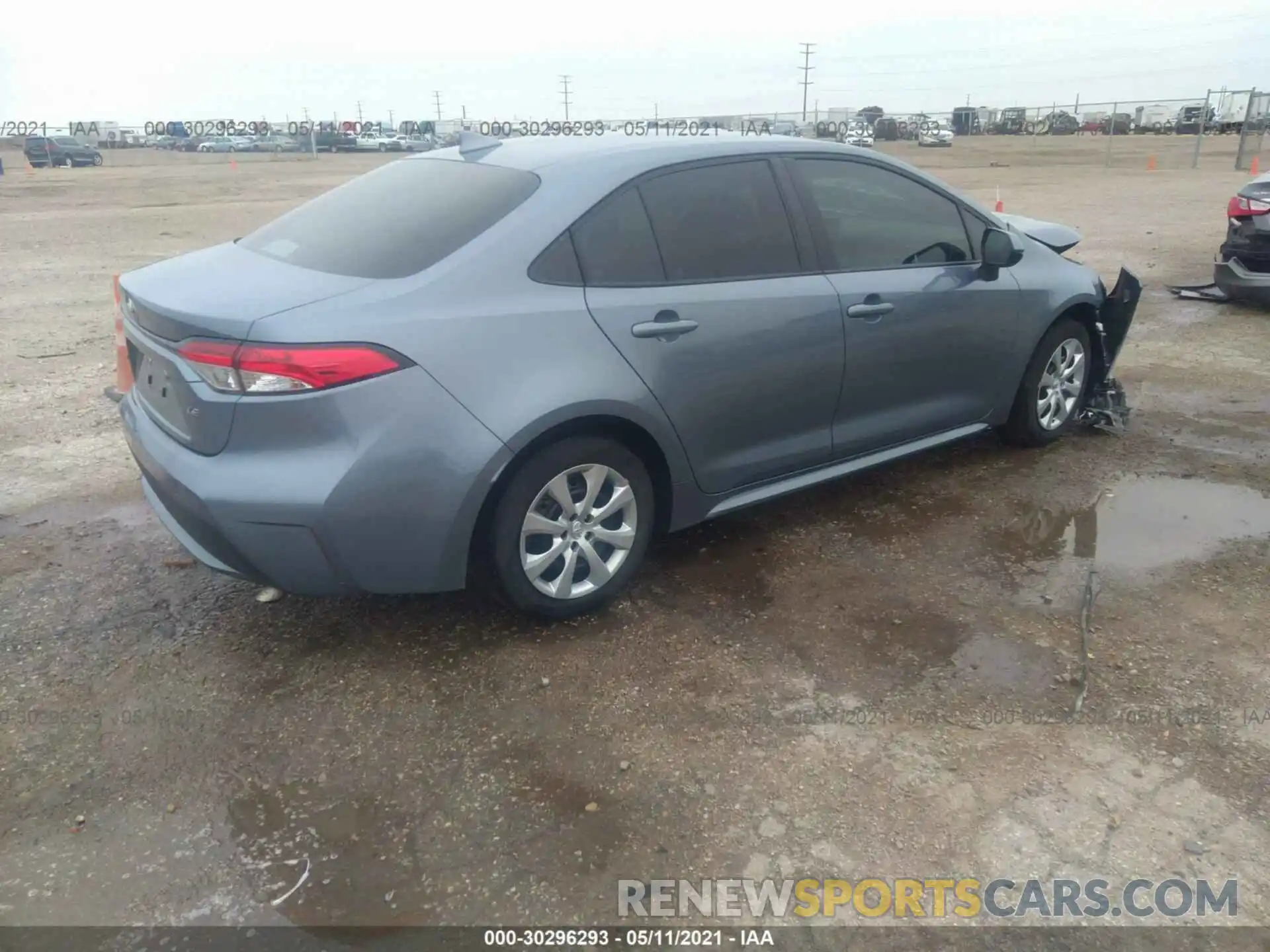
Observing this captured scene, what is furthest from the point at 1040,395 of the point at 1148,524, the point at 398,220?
the point at 398,220

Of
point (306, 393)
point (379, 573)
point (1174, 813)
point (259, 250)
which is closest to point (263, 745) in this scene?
point (379, 573)

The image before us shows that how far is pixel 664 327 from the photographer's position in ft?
11.6

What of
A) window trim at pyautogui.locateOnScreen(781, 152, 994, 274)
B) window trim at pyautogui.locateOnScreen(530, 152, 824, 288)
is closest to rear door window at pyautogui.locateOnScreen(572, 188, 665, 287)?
window trim at pyautogui.locateOnScreen(530, 152, 824, 288)

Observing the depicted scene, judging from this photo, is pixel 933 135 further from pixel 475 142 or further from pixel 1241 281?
pixel 475 142

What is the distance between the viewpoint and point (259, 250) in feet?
12.3

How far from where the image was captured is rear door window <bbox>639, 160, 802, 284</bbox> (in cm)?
370

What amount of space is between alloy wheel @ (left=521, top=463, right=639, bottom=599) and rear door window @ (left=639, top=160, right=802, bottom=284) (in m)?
0.81

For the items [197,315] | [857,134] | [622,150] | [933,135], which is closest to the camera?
[197,315]

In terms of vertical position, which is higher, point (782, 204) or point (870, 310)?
point (782, 204)

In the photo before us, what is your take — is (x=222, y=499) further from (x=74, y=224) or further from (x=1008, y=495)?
(x=74, y=224)

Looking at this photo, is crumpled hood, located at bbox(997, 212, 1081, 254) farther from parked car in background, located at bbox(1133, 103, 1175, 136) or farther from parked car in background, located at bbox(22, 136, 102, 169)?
parked car in background, located at bbox(22, 136, 102, 169)

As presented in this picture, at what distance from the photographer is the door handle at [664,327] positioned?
11.5 ft

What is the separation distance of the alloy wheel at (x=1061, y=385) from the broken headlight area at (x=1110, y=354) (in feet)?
0.57

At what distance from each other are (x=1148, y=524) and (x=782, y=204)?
222 centimetres
